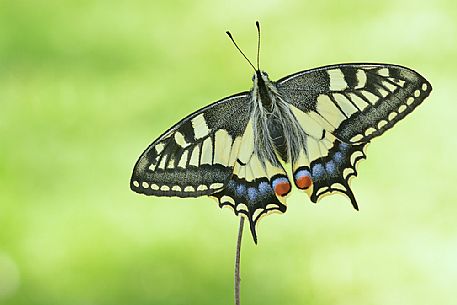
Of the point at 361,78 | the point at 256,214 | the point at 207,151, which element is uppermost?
the point at 361,78

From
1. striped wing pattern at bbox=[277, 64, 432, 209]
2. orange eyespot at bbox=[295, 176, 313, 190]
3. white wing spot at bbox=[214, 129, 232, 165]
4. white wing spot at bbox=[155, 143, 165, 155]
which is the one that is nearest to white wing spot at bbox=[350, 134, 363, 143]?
striped wing pattern at bbox=[277, 64, 432, 209]

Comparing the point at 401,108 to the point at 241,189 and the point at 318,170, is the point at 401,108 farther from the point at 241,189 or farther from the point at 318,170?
the point at 241,189

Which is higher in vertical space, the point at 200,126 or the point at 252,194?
the point at 200,126

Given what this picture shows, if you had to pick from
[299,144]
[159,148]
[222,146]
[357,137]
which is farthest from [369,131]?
[159,148]

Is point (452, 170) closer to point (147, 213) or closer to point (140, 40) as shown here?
point (147, 213)

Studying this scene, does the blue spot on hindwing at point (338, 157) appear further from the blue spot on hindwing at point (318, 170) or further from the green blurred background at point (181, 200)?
the green blurred background at point (181, 200)

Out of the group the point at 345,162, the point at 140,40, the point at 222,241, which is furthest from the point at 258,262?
the point at 140,40
